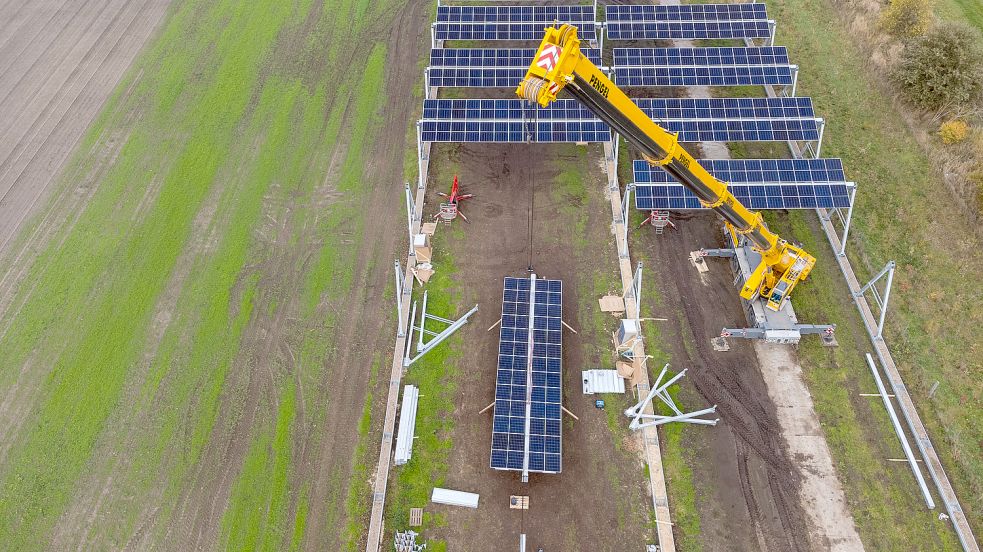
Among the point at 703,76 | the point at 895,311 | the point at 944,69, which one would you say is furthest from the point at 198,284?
the point at 944,69

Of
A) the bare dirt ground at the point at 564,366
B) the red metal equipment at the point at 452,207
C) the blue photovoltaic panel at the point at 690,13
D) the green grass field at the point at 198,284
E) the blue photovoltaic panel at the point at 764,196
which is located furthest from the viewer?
the blue photovoltaic panel at the point at 690,13

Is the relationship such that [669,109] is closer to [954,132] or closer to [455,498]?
[954,132]

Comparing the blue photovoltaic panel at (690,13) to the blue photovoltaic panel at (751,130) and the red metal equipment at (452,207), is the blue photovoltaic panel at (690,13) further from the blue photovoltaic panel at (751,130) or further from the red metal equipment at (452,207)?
the red metal equipment at (452,207)

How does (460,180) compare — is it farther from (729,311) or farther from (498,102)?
(729,311)

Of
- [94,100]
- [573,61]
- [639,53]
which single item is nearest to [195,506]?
[573,61]

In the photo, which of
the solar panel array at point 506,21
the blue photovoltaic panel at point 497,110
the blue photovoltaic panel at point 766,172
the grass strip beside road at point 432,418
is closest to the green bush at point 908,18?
the blue photovoltaic panel at point 766,172

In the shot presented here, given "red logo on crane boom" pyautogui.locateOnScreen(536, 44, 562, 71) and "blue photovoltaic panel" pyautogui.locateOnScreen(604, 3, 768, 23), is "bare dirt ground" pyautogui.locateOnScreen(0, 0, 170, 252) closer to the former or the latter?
"red logo on crane boom" pyautogui.locateOnScreen(536, 44, 562, 71)

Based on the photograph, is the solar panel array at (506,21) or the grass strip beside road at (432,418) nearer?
the grass strip beside road at (432,418)
